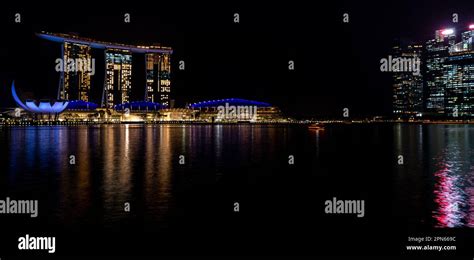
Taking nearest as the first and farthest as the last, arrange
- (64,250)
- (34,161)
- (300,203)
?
(64,250) < (300,203) < (34,161)

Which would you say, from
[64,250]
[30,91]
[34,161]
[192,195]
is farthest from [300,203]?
[30,91]

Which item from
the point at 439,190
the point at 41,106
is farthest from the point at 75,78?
the point at 439,190

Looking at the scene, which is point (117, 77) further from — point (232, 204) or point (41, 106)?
point (232, 204)

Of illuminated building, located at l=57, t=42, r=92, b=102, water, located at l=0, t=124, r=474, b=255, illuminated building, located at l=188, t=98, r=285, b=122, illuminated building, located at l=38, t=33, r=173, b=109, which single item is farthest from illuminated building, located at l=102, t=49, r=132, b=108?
water, located at l=0, t=124, r=474, b=255

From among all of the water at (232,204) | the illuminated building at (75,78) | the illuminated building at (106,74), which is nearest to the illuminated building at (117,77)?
the illuminated building at (106,74)

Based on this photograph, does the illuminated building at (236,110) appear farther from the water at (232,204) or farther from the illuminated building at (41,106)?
the water at (232,204)

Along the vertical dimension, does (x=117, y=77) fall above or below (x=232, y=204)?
above

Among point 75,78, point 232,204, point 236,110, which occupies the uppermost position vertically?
point 75,78

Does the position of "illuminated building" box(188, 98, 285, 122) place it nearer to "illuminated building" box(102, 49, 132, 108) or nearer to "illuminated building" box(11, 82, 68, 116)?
"illuminated building" box(102, 49, 132, 108)

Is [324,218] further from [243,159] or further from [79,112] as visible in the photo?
[79,112]

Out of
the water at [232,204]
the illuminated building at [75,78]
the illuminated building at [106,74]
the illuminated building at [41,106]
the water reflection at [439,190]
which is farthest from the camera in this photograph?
the illuminated building at [106,74]

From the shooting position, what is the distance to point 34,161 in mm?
31812

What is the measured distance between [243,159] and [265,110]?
532ft

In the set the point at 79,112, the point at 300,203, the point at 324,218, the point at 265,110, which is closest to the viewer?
the point at 324,218
